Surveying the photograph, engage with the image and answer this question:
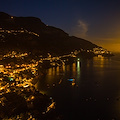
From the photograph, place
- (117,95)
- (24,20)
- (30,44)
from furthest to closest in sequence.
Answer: (24,20) < (30,44) < (117,95)

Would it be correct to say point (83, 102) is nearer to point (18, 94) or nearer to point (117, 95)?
point (117, 95)

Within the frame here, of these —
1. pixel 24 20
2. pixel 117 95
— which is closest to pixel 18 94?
pixel 117 95

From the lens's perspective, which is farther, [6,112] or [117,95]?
[117,95]

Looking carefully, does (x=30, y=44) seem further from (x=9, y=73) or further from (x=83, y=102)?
(x=83, y=102)

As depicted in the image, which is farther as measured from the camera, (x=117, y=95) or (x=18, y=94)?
(x=117, y=95)

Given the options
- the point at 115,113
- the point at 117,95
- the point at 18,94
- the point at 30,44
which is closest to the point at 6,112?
the point at 18,94

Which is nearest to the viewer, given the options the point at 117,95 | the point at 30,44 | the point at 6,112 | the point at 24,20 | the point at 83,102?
the point at 6,112

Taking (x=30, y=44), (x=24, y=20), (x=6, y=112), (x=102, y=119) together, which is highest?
(x=24, y=20)

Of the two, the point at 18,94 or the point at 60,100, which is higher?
the point at 18,94

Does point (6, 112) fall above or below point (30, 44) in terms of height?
below
